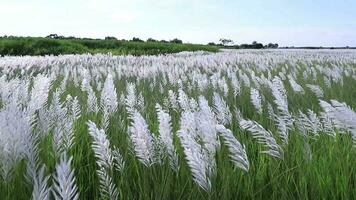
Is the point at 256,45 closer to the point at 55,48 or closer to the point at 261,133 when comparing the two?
the point at 55,48

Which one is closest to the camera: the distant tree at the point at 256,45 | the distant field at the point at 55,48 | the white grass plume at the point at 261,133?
the white grass plume at the point at 261,133

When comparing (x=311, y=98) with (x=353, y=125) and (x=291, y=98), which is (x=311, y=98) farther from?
(x=353, y=125)

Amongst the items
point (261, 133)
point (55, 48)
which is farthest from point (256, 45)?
point (261, 133)

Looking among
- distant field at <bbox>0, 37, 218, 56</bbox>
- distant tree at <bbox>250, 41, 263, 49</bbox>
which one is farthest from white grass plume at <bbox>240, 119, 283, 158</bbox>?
distant tree at <bbox>250, 41, 263, 49</bbox>

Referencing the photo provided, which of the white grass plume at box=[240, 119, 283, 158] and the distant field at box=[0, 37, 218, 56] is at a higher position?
the white grass plume at box=[240, 119, 283, 158]

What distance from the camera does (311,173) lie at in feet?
5.88

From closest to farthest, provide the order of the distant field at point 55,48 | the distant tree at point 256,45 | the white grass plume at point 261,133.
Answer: the white grass plume at point 261,133 < the distant field at point 55,48 < the distant tree at point 256,45

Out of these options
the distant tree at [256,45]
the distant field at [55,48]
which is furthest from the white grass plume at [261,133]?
the distant tree at [256,45]

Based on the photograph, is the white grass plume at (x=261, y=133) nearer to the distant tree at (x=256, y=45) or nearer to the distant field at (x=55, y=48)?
the distant field at (x=55, y=48)

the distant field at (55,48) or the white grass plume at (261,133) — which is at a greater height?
the white grass plume at (261,133)

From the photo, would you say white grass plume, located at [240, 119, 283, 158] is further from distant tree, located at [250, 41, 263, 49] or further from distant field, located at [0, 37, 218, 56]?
distant tree, located at [250, 41, 263, 49]

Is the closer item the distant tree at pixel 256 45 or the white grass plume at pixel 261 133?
the white grass plume at pixel 261 133

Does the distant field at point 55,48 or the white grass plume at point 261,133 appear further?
the distant field at point 55,48

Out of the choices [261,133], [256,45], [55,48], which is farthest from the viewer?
[256,45]
